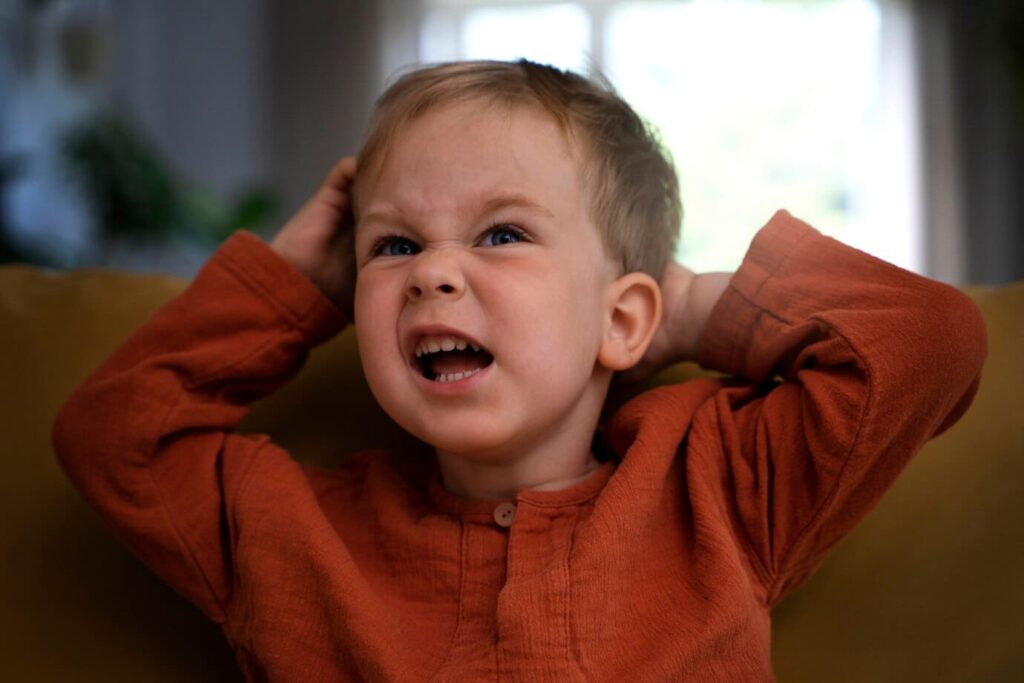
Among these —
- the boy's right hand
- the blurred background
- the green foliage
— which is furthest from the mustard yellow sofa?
the blurred background

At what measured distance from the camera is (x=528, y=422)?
834 millimetres

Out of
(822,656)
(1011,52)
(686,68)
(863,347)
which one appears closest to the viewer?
(863,347)

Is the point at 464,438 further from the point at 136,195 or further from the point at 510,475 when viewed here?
the point at 136,195

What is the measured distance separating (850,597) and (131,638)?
0.73 m

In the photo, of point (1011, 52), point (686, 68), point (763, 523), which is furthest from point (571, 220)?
point (686, 68)

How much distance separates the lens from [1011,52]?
3.22 metres

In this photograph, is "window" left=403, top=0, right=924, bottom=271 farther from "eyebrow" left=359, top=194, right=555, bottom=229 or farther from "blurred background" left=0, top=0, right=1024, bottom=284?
"eyebrow" left=359, top=194, right=555, bottom=229

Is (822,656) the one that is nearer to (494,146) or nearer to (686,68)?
(494,146)

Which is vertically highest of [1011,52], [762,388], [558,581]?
[1011,52]

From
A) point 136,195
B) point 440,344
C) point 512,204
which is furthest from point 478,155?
point 136,195

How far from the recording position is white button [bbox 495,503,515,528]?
0.87 m

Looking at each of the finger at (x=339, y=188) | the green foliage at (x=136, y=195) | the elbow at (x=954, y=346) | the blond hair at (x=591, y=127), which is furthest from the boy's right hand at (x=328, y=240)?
→ the green foliage at (x=136, y=195)

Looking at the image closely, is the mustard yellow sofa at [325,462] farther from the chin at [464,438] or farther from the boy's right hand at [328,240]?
the chin at [464,438]

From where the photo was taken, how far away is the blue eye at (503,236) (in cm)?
85
